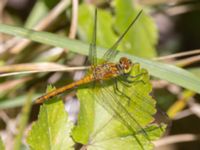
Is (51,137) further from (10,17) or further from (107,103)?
(10,17)

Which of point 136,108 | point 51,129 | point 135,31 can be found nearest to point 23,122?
point 51,129

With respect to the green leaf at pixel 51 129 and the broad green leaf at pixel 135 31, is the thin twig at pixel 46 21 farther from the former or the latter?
the green leaf at pixel 51 129

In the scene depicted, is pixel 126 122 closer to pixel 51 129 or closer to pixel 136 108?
pixel 136 108

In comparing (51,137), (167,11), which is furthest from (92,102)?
(167,11)

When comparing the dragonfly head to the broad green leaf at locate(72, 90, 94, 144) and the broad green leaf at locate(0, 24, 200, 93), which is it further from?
the broad green leaf at locate(72, 90, 94, 144)

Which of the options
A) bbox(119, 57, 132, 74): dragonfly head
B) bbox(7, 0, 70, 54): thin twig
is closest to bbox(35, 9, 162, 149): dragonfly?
bbox(119, 57, 132, 74): dragonfly head
